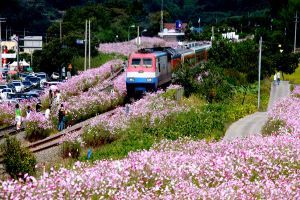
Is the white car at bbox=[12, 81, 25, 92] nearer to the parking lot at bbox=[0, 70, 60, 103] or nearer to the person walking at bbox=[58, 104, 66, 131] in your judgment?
the parking lot at bbox=[0, 70, 60, 103]

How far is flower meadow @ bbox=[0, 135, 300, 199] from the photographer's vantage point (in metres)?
Answer: 12.9

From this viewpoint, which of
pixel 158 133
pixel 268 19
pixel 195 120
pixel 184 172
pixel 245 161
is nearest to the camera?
pixel 184 172

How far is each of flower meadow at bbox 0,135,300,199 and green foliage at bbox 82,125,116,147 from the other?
9966 mm

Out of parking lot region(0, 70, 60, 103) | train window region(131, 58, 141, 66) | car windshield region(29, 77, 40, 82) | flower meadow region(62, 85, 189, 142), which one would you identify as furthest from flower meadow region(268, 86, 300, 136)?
car windshield region(29, 77, 40, 82)

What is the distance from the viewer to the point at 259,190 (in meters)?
13.7

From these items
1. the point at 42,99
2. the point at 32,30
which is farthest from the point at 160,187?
the point at 32,30

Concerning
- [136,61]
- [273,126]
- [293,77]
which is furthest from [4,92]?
[273,126]

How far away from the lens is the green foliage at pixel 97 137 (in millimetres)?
27750

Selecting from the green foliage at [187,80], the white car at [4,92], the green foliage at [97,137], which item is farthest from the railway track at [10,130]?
the white car at [4,92]

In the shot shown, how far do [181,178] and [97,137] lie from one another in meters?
13.5

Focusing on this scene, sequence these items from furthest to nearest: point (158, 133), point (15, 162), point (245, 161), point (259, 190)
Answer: point (158, 133), point (15, 162), point (245, 161), point (259, 190)

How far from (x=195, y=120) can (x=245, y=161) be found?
12643 mm

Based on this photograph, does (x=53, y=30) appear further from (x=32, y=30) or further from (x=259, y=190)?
(x=259, y=190)

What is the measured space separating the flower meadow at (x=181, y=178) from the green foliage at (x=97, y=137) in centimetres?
997
